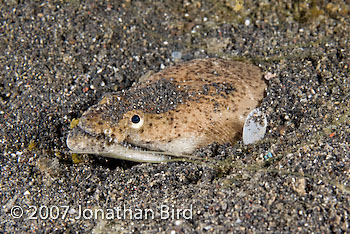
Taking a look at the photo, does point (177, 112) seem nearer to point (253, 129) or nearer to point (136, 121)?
point (136, 121)

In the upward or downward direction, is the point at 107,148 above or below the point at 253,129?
below

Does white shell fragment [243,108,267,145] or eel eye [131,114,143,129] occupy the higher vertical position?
eel eye [131,114,143,129]

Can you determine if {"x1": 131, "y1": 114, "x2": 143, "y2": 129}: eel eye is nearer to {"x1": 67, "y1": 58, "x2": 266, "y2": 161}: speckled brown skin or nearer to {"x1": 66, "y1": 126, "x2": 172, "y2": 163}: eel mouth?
{"x1": 67, "y1": 58, "x2": 266, "y2": 161}: speckled brown skin

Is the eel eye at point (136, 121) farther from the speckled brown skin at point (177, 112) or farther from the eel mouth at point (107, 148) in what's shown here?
the eel mouth at point (107, 148)

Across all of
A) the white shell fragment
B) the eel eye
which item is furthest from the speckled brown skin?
the white shell fragment

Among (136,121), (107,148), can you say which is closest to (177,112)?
(136,121)

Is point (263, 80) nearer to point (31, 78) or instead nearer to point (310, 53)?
point (310, 53)
